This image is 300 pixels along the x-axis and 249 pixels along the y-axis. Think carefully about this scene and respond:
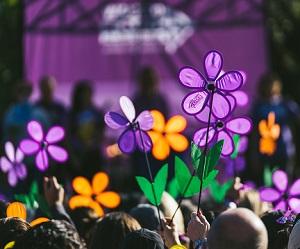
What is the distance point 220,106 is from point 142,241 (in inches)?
38.2

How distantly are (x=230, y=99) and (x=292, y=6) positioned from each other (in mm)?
9820

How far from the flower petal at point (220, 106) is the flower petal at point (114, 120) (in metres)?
0.45

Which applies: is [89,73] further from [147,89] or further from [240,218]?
[240,218]

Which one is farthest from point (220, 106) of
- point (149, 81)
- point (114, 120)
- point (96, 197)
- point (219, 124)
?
point (149, 81)

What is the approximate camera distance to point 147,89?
844cm

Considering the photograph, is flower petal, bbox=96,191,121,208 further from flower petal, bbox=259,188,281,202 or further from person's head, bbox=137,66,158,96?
person's head, bbox=137,66,158,96

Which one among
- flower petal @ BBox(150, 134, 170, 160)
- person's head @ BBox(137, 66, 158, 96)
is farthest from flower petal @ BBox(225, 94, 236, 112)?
person's head @ BBox(137, 66, 158, 96)

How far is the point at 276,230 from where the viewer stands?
4258mm

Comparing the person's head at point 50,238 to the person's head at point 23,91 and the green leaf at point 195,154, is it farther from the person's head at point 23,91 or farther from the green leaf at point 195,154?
the person's head at point 23,91

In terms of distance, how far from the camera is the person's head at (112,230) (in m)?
4.07

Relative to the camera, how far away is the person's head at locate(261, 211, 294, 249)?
13.7 ft

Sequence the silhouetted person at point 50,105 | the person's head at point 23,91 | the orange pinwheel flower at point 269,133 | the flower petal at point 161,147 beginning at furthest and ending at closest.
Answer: the silhouetted person at point 50,105 → the person's head at point 23,91 → the orange pinwheel flower at point 269,133 → the flower petal at point 161,147

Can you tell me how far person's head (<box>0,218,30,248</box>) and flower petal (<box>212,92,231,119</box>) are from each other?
3.48ft

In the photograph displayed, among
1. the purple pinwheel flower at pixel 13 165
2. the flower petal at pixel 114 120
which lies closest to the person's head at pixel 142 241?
the flower petal at pixel 114 120
